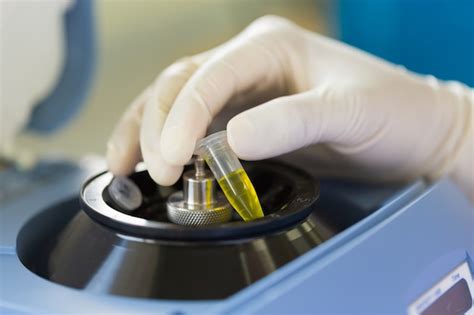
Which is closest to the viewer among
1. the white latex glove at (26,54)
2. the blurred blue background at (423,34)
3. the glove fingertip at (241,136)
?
the glove fingertip at (241,136)

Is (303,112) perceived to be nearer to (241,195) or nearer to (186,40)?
(241,195)

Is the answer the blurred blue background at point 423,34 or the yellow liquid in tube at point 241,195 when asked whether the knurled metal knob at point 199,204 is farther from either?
the blurred blue background at point 423,34

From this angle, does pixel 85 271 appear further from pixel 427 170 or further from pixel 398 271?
pixel 427 170

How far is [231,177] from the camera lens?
0.54 metres

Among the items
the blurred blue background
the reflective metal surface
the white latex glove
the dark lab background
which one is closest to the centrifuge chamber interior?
the reflective metal surface

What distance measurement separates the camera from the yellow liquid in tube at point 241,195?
54 centimetres

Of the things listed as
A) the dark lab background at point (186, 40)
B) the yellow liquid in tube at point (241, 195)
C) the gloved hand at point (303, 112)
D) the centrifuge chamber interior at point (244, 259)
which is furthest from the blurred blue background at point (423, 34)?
the yellow liquid in tube at point (241, 195)

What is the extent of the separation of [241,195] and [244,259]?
8 centimetres

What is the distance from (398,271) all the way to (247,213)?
132 mm

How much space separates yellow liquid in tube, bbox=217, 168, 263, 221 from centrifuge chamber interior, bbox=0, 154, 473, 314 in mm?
27

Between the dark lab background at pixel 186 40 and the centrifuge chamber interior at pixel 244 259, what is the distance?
0.70 m

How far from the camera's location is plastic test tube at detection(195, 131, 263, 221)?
54 cm

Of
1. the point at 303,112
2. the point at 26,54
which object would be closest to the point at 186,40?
the point at 26,54

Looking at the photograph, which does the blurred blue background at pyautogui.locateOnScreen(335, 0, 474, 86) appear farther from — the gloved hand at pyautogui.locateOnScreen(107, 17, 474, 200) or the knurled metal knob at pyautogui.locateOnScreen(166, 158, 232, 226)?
the knurled metal knob at pyautogui.locateOnScreen(166, 158, 232, 226)
